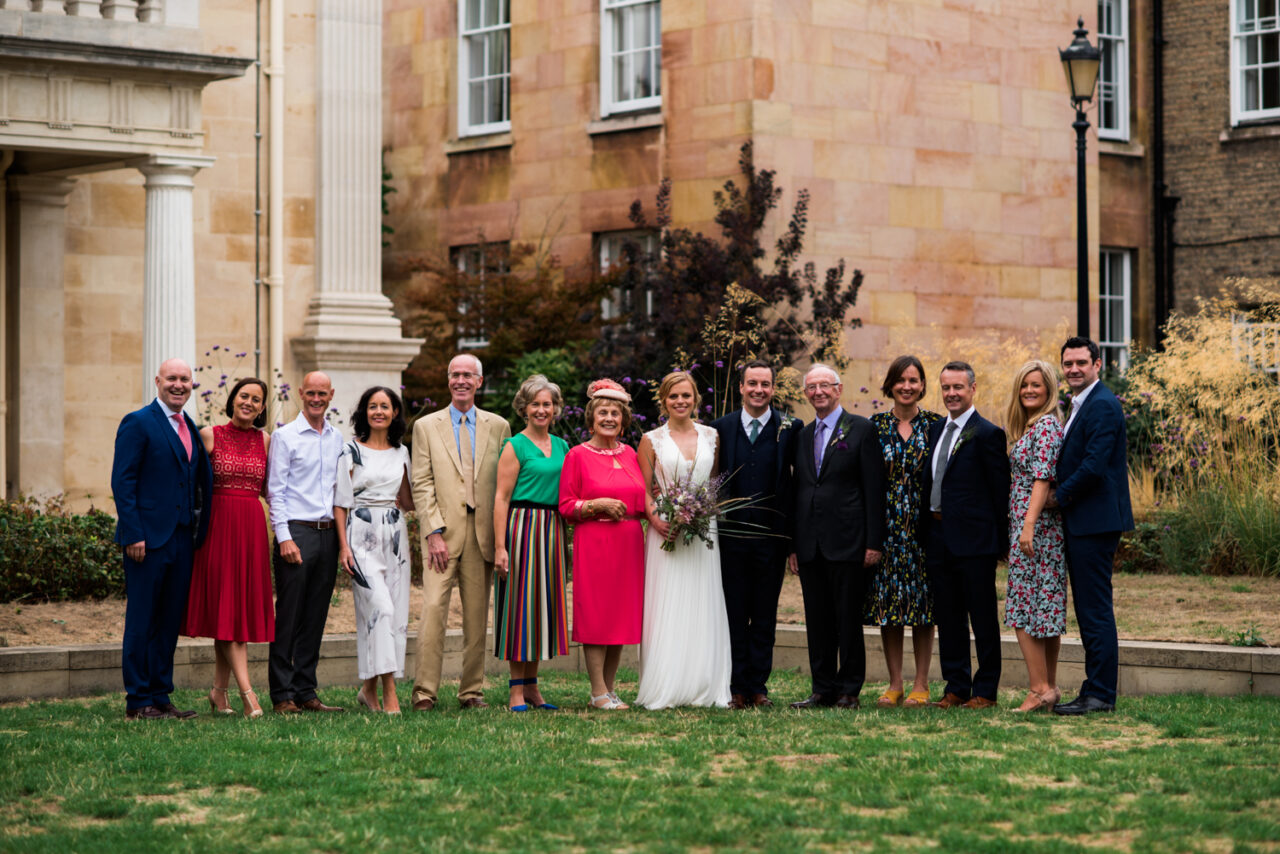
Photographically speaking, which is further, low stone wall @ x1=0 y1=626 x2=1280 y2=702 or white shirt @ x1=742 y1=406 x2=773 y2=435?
low stone wall @ x1=0 y1=626 x2=1280 y2=702

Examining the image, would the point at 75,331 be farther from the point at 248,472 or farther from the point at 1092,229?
the point at 1092,229

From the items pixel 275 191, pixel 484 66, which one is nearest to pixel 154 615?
pixel 275 191

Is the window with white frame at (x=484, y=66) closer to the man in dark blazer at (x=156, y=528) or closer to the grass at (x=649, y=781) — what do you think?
the man in dark blazer at (x=156, y=528)

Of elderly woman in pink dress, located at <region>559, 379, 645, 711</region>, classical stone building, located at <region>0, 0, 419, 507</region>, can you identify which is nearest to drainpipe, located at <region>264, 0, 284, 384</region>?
classical stone building, located at <region>0, 0, 419, 507</region>

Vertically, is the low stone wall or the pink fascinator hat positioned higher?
the pink fascinator hat

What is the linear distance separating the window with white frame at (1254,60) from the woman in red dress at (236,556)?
19337mm

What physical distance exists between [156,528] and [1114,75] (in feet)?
64.6

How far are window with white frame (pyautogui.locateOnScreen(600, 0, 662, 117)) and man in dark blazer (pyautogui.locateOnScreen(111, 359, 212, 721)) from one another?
1322 cm

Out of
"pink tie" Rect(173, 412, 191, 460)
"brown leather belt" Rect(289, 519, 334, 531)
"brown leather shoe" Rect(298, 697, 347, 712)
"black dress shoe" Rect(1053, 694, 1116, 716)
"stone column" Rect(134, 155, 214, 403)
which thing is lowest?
"brown leather shoe" Rect(298, 697, 347, 712)

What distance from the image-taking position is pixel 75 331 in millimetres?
17484

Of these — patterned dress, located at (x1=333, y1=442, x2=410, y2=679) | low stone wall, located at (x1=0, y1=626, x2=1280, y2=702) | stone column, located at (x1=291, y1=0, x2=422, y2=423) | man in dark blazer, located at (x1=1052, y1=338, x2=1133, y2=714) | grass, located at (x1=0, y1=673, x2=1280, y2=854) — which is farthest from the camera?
stone column, located at (x1=291, y1=0, x2=422, y2=423)

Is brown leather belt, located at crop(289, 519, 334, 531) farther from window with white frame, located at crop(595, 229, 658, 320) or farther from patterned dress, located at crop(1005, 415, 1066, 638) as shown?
window with white frame, located at crop(595, 229, 658, 320)

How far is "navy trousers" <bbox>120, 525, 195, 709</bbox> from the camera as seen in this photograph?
9.76m

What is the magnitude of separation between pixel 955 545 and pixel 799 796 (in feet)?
9.66
